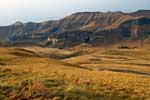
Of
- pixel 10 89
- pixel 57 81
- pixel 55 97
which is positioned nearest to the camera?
pixel 55 97

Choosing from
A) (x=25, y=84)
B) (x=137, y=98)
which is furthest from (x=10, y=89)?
(x=137, y=98)

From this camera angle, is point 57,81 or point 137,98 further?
point 57,81

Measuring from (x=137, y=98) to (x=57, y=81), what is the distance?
6.84 meters

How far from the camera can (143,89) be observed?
2772cm

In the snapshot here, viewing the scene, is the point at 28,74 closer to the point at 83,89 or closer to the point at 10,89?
the point at 10,89

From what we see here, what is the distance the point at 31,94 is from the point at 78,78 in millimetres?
6346

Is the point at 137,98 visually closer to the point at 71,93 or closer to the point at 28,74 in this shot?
the point at 71,93

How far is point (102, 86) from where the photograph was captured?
1086 inches

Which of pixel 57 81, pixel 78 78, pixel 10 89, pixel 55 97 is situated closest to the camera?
pixel 55 97

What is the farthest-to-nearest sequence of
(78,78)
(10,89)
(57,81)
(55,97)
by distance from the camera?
1. (78,78)
2. (57,81)
3. (10,89)
4. (55,97)

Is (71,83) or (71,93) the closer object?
(71,93)

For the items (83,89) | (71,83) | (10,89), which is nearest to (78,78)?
(71,83)

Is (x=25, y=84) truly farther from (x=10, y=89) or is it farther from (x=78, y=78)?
(x=78, y=78)

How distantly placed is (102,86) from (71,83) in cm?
241
